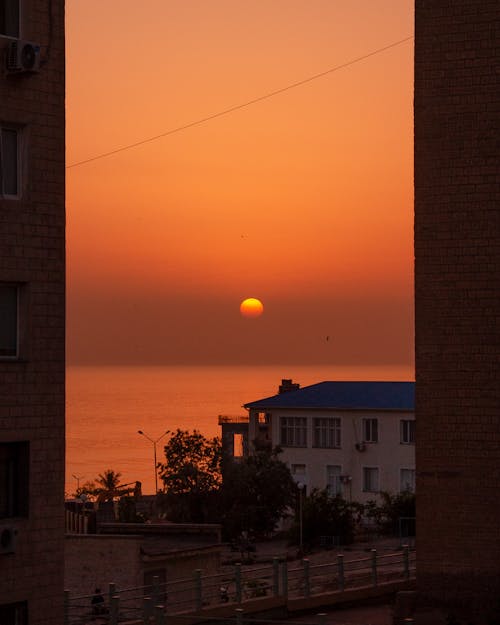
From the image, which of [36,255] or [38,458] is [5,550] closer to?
[38,458]

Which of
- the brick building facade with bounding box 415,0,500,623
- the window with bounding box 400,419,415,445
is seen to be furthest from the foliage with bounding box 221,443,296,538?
the brick building facade with bounding box 415,0,500,623

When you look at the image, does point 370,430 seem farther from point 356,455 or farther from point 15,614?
point 15,614

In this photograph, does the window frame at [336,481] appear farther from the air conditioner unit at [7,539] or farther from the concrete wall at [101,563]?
the air conditioner unit at [7,539]

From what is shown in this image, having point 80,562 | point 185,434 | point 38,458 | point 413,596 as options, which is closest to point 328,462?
point 185,434

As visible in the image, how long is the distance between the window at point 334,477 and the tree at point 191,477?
33.8ft

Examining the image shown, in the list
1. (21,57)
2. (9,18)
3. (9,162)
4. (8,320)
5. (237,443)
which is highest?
(9,18)

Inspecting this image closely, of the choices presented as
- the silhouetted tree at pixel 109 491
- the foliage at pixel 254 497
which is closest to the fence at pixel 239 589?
the foliage at pixel 254 497

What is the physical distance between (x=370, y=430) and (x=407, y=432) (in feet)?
7.61

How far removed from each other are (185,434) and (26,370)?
174 feet

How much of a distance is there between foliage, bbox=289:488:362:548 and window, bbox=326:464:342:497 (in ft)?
75.2

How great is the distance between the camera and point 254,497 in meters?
67.7

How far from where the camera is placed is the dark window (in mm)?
20203


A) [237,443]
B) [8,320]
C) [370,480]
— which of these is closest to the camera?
[8,320]

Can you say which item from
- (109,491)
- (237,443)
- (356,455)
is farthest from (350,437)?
(237,443)
